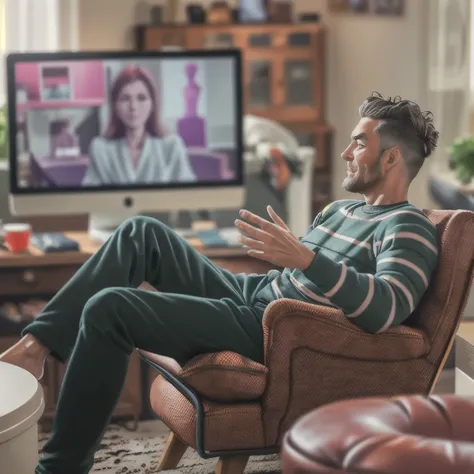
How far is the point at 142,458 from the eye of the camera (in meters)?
3.13

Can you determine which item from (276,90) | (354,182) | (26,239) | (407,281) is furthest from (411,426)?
(276,90)

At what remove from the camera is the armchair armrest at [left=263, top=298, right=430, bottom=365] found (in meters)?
2.47

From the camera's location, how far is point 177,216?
4566mm

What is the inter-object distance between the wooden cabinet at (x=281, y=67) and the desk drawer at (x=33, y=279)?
153 inches

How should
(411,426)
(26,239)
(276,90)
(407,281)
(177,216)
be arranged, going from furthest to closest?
(276,90) → (177,216) → (26,239) → (407,281) → (411,426)

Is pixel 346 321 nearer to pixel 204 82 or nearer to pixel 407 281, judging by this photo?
pixel 407 281

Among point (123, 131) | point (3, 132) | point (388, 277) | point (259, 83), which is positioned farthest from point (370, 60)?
point (388, 277)

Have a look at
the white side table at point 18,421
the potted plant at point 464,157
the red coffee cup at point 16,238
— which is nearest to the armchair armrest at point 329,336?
the white side table at point 18,421

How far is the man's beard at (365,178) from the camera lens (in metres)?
2.67

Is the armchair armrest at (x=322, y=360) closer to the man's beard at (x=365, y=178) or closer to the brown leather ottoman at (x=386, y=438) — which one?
the man's beard at (x=365, y=178)

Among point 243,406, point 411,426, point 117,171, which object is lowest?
point 243,406

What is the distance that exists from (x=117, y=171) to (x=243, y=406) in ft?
4.17

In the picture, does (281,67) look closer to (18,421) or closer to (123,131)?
(123,131)

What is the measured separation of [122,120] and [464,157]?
2.50m
